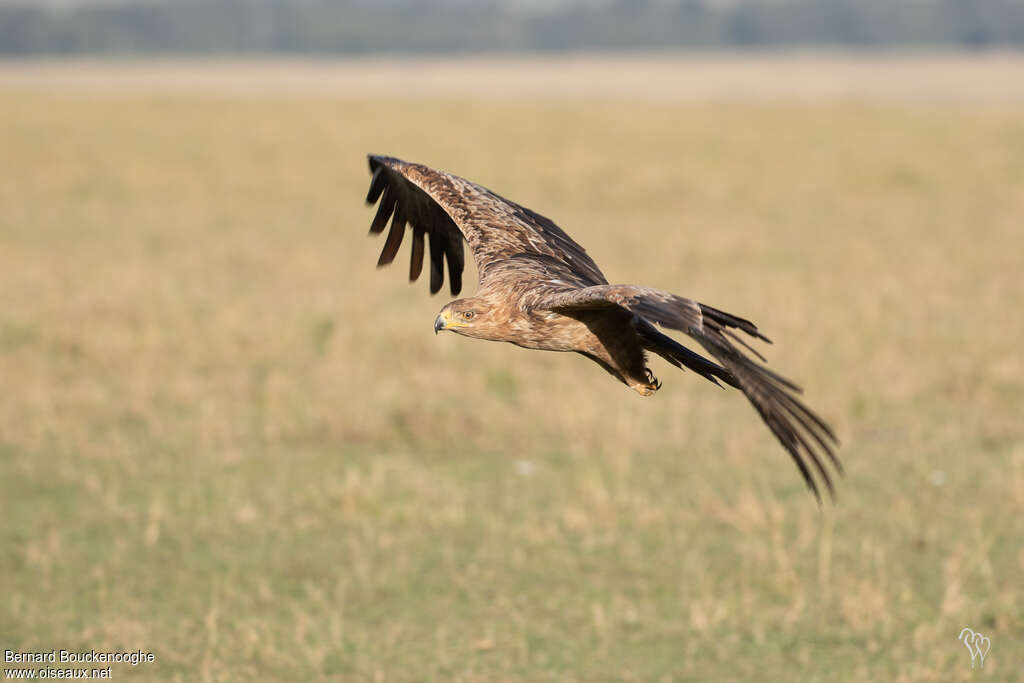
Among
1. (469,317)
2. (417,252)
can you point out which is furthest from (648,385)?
(417,252)

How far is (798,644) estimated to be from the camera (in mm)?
7691

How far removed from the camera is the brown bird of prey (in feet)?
14.1

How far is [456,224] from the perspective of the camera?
691 centimetres

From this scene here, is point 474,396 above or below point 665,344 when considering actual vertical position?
below

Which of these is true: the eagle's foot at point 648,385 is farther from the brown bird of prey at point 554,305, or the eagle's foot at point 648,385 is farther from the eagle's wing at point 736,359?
the eagle's wing at point 736,359

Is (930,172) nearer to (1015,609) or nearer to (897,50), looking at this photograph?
(1015,609)

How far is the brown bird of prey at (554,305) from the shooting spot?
4.30m

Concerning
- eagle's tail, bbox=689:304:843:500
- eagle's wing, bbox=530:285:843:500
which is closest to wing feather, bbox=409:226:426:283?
eagle's wing, bbox=530:285:843:500

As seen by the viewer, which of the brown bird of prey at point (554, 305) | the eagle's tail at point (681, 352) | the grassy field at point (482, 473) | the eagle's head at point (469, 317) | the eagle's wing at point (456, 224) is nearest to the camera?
the brown bird of prey at point (554, 305)

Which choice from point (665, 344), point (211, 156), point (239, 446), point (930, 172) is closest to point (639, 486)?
point (239, 446)

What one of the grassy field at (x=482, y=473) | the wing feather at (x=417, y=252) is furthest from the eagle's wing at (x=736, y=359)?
the grassy field at (x=482, y=473)

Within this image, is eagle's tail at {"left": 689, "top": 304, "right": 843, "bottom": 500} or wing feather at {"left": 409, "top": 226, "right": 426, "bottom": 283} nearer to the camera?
eagle's tail at {"left": 689, "top": 304, "right": 843, "bottom": 500}

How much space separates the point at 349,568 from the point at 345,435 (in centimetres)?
276

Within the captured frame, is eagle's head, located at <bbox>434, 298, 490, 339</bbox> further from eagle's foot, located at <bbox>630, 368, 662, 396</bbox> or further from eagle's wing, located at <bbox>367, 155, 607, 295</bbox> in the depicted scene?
eagle's foot, located at <bbox>630, 368, 662, 396</bbox>
